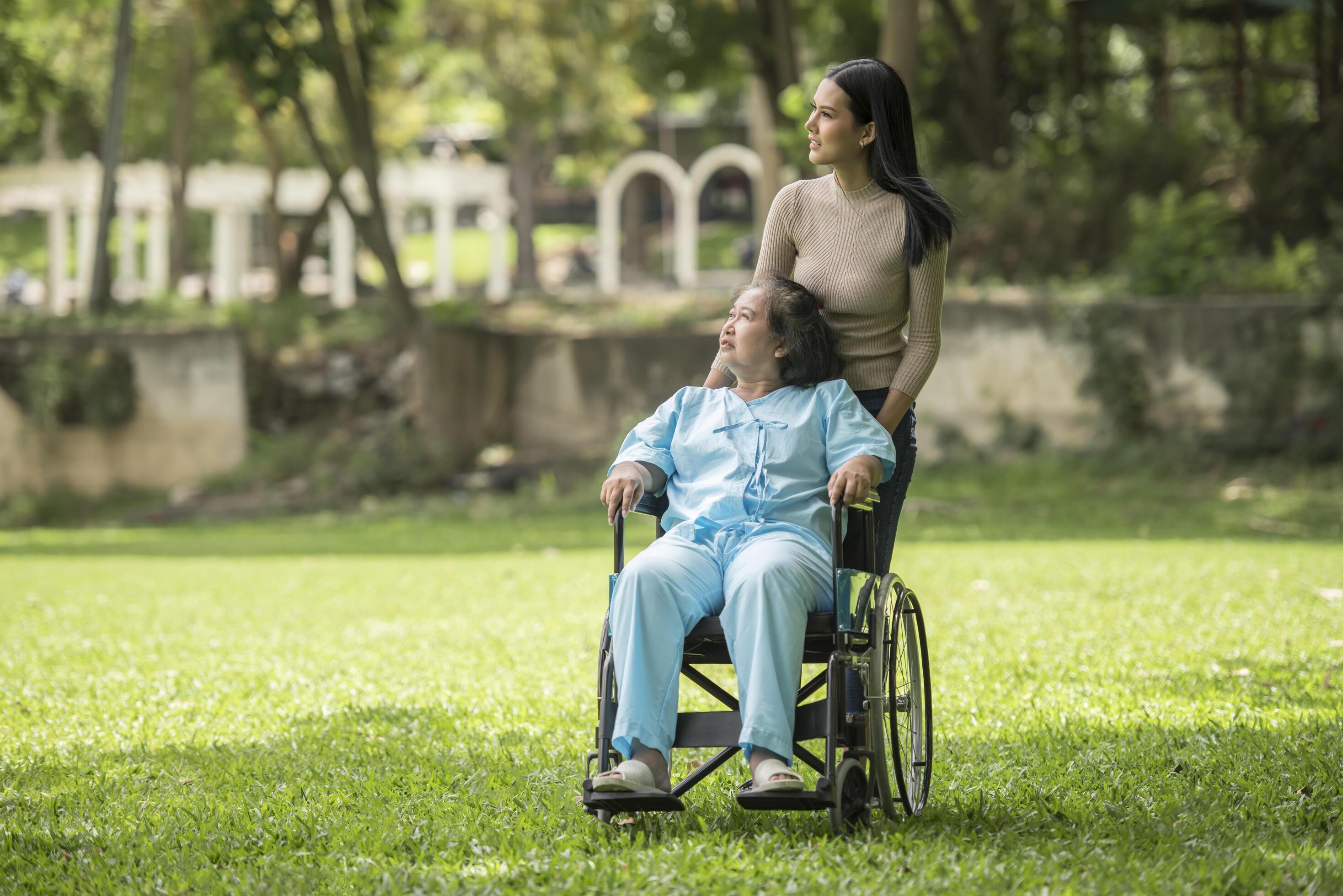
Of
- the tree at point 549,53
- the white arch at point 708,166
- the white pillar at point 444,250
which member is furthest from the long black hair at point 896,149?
the white pillar at point 444,250

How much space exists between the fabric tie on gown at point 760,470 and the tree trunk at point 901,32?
10.3 m

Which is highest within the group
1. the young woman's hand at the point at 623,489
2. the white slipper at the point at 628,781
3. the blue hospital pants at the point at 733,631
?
the young woman's hand at the point at 623,489

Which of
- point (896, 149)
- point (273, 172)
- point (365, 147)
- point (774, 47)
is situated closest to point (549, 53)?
point (273, 172)

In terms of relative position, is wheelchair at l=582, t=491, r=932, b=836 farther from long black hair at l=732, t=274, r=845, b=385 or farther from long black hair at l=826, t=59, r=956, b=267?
long black hair at l=826, t=59, r=956, b=267

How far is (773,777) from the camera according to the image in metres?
3.41

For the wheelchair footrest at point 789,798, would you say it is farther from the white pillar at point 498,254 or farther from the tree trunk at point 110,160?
the white pillar at point 498,254

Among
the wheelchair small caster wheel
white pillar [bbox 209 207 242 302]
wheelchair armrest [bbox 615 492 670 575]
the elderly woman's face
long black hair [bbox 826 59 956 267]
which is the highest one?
white pillar [bbox 209 207 242 302]

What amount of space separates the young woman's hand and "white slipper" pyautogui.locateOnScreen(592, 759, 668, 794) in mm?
628

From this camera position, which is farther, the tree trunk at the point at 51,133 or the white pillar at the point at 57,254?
the tree trunk at the point at 51,133

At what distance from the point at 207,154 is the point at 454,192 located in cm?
490

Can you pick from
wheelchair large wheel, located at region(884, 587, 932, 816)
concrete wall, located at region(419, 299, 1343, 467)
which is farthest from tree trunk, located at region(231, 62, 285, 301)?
wheelchair large wheel, located at region(884, 587, 932, 816)

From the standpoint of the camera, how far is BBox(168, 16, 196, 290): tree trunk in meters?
21.4

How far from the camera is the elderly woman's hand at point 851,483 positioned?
3.62 metres

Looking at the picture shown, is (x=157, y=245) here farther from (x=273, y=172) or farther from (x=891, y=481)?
(x=891, y=481)
